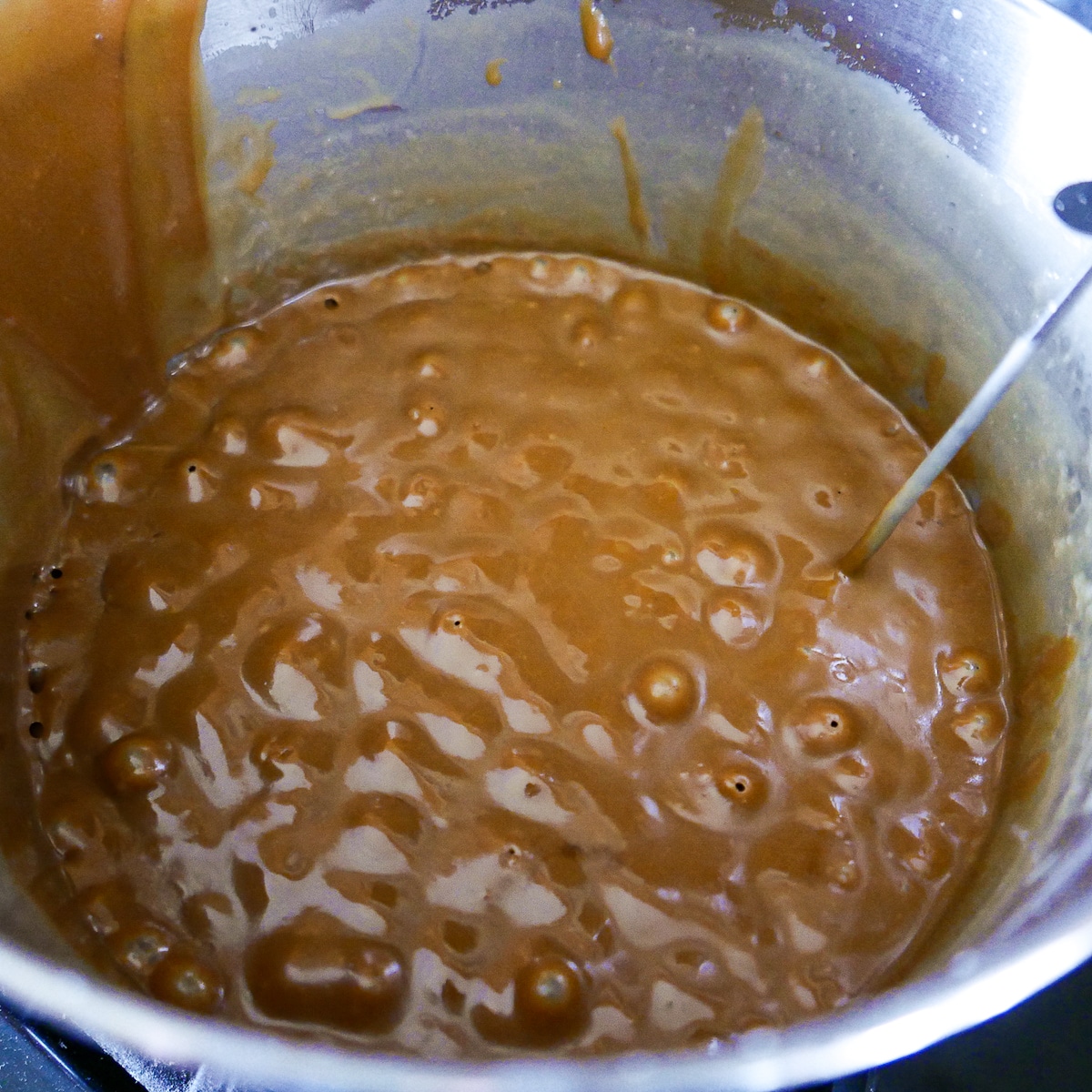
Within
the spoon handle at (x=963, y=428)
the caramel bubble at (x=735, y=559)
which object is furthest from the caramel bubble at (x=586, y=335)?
the spoon handle at (x=963, y=428)

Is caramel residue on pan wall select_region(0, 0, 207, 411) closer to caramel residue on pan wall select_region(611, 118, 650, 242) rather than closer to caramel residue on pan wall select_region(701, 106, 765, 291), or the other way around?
caramel residue on pan wall select_region(611, 118, 650, 242)

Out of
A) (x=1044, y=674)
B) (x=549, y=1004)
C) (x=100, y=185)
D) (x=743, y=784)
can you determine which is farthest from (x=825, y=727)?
(x=100, y=185)

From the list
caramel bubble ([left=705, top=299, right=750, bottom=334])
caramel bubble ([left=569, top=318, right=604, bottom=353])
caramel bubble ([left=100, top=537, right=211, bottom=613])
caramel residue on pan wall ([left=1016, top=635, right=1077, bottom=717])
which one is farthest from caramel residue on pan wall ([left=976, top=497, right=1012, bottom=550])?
caramel bubble ([left=100, top=537, right=211, bottom=613])

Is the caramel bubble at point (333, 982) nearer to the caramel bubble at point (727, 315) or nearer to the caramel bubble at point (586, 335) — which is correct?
the caramel bubble at point (586, 335)

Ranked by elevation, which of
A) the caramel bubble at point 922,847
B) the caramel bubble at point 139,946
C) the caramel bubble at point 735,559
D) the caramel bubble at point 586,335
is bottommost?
the caramel bubble at point 139,946

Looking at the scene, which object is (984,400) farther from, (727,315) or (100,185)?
(100,185)

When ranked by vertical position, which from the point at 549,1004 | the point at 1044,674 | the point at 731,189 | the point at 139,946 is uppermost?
the point at 731,189

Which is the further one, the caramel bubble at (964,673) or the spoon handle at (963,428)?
the caramel bubble at (964,673)
